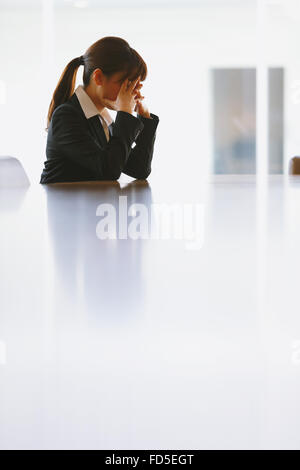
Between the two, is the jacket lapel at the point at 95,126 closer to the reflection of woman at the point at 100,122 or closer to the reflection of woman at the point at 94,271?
the reflection of woman at the point at 100,122

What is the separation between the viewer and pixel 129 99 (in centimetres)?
157

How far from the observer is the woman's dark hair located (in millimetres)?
1670

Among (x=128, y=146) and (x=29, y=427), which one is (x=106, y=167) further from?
(x=29, y=427)

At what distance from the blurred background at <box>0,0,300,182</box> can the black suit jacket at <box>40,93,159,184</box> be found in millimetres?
3376

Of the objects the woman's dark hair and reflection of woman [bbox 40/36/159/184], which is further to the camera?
the woman's dark hair

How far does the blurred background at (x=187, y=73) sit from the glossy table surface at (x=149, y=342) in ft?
15.0

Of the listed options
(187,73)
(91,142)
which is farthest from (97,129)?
(187,73)

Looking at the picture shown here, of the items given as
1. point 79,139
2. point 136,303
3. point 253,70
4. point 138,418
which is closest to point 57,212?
point 136,303

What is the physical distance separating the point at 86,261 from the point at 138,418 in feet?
0.62

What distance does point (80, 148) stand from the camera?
56.2 inches

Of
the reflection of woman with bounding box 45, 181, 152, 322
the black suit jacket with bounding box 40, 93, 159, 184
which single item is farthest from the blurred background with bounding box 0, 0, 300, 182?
the reflection of woman with bounding box 45, 181, 152, 322

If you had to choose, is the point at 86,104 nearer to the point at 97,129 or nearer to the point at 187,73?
the point at 97,129

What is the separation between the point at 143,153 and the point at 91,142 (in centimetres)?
28

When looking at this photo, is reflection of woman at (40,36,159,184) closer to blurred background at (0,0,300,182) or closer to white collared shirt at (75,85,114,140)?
white collared shirt at (75,85,114,140)
